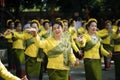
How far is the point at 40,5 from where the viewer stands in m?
22.2

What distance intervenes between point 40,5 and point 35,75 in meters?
12.3

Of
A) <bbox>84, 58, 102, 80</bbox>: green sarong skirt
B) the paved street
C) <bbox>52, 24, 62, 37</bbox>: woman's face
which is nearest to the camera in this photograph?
<bbox>52, 24, 62, 37</bbox>: woman's face

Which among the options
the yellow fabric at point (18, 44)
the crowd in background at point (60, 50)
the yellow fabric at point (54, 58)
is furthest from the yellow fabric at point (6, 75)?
the yellow fabric at point (18, 44)

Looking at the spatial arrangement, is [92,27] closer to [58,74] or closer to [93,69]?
[93,69]

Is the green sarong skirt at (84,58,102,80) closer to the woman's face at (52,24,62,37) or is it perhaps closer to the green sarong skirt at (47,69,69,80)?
the green sarong skirt at (47,69,69,80)

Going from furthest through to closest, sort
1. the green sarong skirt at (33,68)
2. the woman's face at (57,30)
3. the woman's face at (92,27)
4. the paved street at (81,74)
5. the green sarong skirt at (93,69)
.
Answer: the paved street at (81,74), the green sarong skirt at (33,68), the green sarong skirt at (93,69), the woman's face at (92,27), the woman's face at (57,30)

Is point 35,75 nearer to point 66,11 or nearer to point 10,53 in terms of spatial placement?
point 10,53

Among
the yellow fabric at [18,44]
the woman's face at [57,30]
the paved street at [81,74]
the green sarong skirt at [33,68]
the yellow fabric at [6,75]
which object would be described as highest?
the woman's face at [57,30]

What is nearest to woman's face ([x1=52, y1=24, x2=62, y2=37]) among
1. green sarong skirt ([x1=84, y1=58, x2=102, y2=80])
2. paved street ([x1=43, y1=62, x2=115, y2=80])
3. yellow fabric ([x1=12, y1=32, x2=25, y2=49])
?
green sarong skirt ([x1=84, y1=58, x2=102, y2=80])

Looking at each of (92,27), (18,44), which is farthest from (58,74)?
(18,44)

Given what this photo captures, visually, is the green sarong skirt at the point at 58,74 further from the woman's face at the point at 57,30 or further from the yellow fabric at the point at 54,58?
the woman's face at the point at 57,30

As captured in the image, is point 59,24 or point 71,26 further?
point 71,26

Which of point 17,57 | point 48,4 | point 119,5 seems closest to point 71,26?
point 17,57

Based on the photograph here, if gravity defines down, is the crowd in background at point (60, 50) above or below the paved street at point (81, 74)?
above
